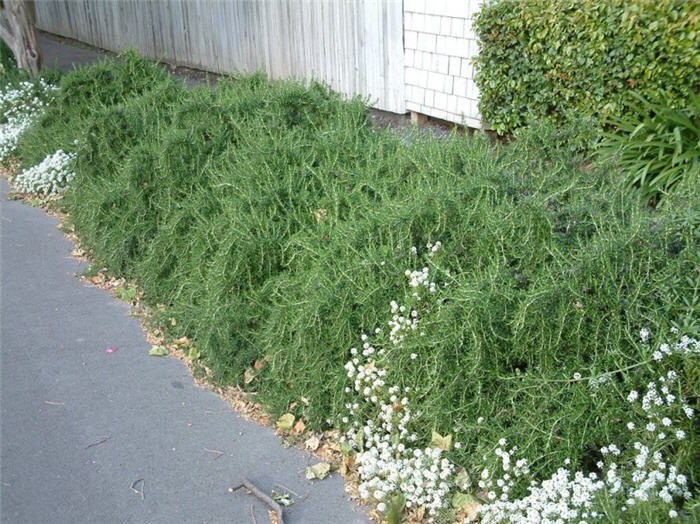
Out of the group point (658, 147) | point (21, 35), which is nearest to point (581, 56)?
point (658, 147)

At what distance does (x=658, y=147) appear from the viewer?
6.29 m

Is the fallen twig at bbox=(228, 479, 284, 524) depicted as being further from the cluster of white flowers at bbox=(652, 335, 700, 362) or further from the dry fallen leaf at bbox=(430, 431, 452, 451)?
the cluster of white flowers at bbox=(652, 335, 700, 362)

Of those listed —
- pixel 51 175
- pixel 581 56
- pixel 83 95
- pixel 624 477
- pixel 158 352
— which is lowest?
pixel 158 352

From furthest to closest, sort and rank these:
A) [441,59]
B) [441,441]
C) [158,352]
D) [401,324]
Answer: [441,59], [158,352], [401,324], [441,441]

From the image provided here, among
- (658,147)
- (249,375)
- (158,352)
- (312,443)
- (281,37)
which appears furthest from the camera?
(281,37)

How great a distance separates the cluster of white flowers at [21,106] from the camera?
10623 millimetres

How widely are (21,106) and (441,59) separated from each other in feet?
19.4

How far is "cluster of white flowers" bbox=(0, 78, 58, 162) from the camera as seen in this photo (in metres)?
10.6

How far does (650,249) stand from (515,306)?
0.71 meters

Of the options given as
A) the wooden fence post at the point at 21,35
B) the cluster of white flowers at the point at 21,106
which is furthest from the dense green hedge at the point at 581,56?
the wooden fence post at the point at 21,35

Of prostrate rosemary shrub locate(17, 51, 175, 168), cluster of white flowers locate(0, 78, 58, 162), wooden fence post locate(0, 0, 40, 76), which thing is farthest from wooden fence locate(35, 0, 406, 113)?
prostrate rosemary shrub locate(17, 51, 175, 168)

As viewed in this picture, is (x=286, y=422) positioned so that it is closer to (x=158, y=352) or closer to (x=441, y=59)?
(x=158, y=352)

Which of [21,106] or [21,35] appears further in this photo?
[21,35]

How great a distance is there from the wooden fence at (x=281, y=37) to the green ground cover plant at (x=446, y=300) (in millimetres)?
1954
